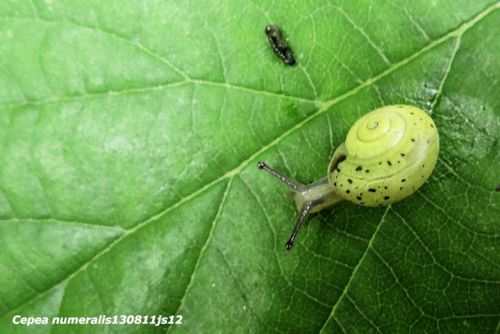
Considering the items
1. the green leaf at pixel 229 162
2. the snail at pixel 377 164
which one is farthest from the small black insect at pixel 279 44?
the snail at pixel 377 164

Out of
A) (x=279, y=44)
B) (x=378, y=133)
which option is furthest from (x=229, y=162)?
(x=378, y=133)

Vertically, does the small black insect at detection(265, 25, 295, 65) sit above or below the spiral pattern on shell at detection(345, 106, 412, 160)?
above

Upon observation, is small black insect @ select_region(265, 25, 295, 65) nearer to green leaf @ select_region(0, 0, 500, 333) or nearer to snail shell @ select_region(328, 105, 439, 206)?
green leaf @ select_region(0, 0, 500, 333)

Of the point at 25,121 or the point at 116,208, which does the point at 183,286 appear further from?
the point at 25,121

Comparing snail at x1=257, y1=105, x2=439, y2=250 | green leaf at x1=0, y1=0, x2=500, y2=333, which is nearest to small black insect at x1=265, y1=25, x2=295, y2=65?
green leaf at x1=0, y1=0, x2=500, y2=333

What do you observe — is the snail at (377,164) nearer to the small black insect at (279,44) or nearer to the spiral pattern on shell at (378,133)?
the spiral pattern on shell at (378,133)

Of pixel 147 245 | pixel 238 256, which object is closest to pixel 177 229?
pixel 147 245
